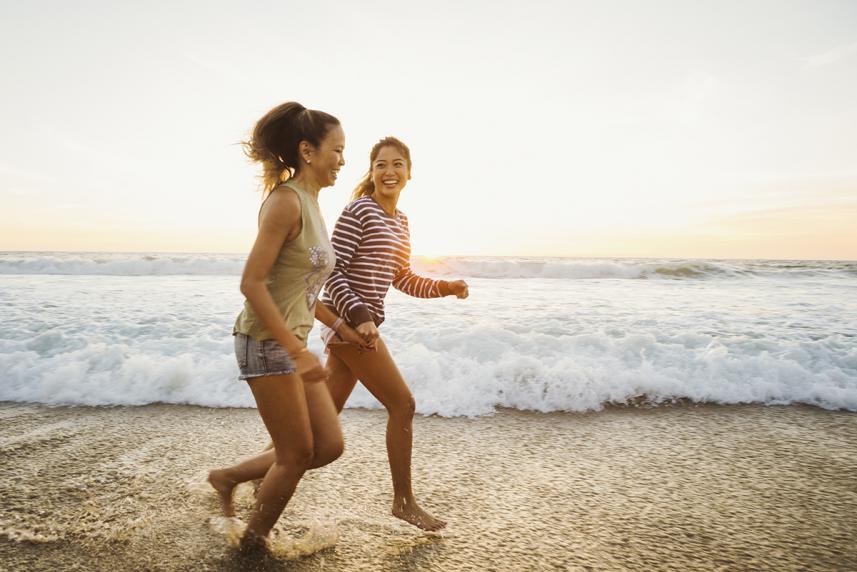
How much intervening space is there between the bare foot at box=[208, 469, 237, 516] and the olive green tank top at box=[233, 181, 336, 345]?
1004mm

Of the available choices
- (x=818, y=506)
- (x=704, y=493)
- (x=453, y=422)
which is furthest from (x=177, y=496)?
(x=818, y=506)

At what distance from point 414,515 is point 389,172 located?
185cm

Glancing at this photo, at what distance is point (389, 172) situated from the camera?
2.63m

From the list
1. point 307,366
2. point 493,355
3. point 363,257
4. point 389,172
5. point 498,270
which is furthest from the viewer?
point 498,270

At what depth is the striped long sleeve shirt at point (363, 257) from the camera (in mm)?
2391

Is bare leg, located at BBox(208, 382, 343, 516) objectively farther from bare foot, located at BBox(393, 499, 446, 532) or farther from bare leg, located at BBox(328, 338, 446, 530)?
bare foot, located at BBox(393, 499, 446, 532)

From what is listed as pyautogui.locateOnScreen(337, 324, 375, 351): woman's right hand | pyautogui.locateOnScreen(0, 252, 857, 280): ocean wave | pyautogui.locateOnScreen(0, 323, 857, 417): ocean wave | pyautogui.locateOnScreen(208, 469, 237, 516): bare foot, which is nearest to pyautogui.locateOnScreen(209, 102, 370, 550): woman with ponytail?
pyautogui.locateOnScreen(337, 324, 375, 351): woman's right hand

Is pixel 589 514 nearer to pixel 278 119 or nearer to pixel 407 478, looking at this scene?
pixel 407 478

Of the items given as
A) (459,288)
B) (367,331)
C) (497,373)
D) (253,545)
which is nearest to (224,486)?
(253,545)

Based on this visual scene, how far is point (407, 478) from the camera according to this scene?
2580mm

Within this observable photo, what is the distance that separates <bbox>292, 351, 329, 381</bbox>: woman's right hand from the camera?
5.90 feet

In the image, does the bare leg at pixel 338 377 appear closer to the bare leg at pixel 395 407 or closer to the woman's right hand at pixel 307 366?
the bare leg at pixel 395 407

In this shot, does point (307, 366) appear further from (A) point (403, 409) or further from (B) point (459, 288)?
(B) point (459, 288)

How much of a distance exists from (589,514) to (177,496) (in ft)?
7.95
